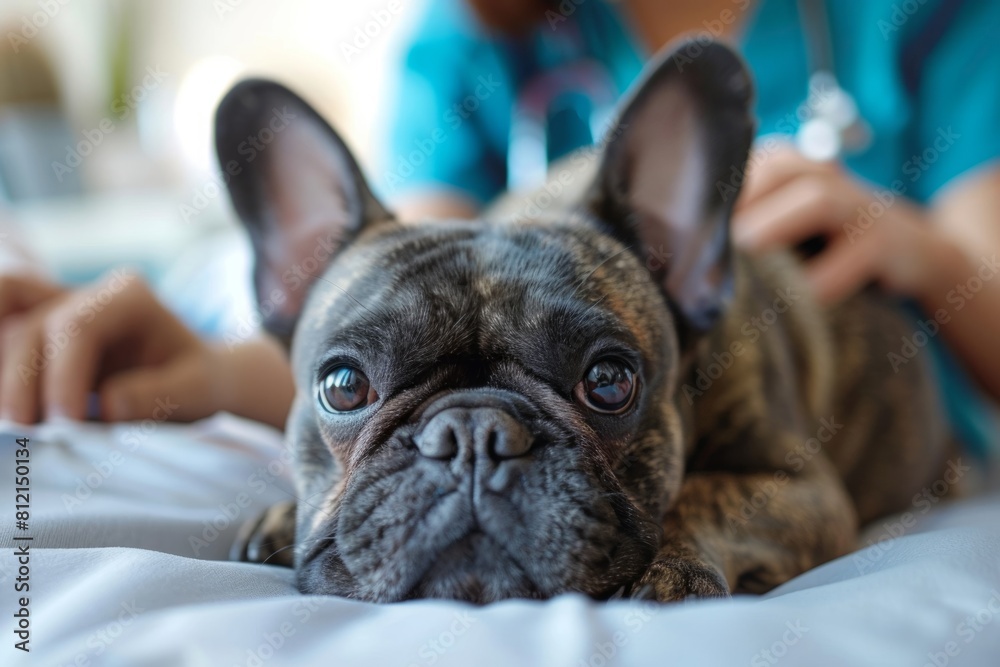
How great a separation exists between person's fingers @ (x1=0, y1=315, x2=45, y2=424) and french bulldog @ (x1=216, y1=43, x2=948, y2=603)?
A: 1.29ft

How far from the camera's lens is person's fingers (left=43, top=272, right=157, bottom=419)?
1.24 meters

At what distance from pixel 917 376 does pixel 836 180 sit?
46cm

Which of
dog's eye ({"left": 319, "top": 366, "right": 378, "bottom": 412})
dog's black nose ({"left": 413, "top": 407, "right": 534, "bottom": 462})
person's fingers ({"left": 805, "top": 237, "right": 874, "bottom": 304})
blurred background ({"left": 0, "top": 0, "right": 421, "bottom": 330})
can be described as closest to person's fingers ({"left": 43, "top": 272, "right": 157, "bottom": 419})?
dog's eye ({"left": 319, "top": 366, "right": 378, "bottom": 412})

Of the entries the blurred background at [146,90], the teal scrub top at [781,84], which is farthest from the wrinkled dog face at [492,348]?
A: the blurred background at [146,90]

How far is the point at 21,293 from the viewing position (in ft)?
4.55

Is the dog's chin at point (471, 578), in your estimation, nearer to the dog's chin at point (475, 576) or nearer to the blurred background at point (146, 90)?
the dog's chin at point (475, 576)

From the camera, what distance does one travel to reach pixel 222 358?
150cm

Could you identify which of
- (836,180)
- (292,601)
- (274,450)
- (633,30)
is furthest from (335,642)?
(633,30)

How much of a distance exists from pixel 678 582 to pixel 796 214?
103 centimetres

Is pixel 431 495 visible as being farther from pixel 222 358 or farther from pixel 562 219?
pixel 222 358

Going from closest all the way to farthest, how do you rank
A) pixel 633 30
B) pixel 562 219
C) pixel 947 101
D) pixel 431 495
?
pixel 431 495
pixel 562 219
pixel 947 101
pixel 633 30

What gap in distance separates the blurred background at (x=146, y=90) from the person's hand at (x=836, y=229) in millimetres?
2947

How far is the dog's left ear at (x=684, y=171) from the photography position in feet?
3.70

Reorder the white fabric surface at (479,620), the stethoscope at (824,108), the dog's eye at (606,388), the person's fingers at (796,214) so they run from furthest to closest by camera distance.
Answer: the stethoscope at (824,108) < the person's fingers at (796,214) < the dog's eye at (606,388) < the white fabric surface at (479,620)
